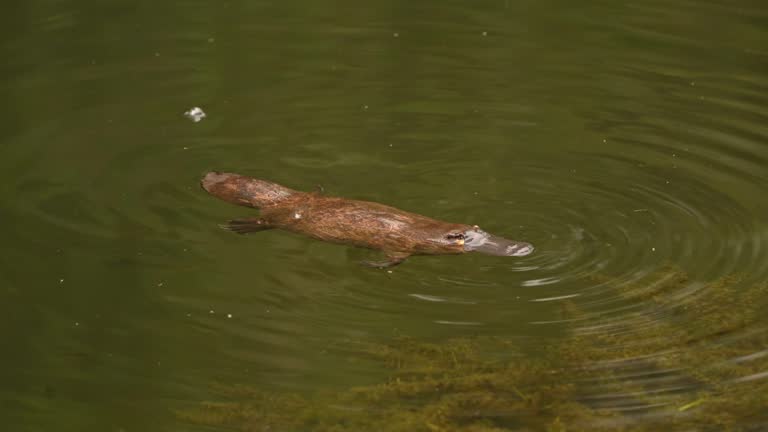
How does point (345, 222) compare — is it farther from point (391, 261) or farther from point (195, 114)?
point (195, 114)

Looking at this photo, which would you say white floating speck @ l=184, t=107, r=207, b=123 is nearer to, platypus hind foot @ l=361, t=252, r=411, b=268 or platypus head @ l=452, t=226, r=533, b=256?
platypus hind foot @ l=361, t=252, r=411, b=268

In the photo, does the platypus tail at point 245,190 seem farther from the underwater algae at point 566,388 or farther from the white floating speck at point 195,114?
the underwater algae at point 566,388

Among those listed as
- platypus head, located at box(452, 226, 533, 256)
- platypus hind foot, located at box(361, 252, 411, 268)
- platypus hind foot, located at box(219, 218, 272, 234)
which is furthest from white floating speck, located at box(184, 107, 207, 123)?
platypus head, located at box(452, 226, 533, 256)

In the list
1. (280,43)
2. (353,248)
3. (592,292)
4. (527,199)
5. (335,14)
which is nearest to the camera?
(592,292)

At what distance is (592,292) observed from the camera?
15.1 feet

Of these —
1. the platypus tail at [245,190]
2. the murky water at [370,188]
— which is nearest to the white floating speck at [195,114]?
the murky water at [370,188]

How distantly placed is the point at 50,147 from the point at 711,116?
12.8ft

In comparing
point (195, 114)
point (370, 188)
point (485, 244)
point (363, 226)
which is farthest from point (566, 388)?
point (195, 114)

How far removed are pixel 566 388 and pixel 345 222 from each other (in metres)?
1.40

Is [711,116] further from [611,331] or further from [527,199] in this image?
[611,331]

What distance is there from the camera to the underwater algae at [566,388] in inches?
150

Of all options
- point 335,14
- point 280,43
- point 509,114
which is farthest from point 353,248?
point 335,14

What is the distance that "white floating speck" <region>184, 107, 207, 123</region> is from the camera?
261 inches

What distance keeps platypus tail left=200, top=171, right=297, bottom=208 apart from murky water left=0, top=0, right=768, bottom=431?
0.26 ft
